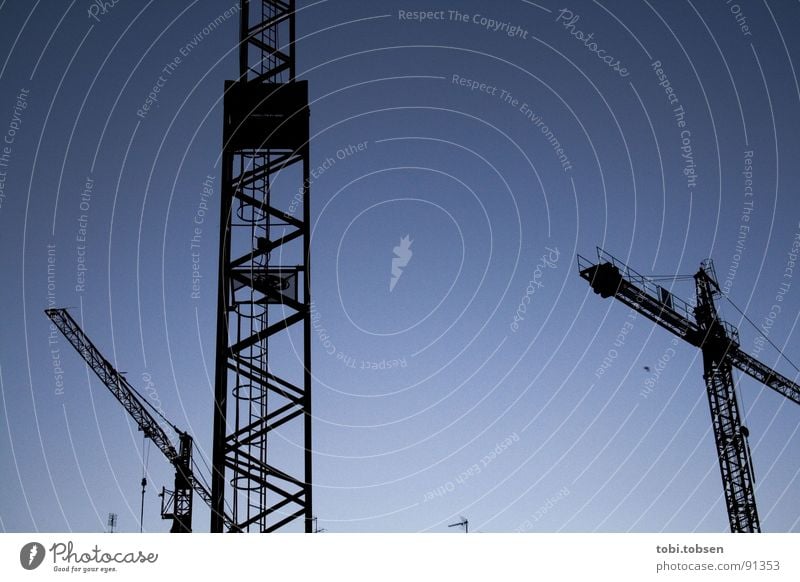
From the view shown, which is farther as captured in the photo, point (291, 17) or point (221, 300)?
point (291, 17)

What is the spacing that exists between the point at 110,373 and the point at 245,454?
50830 millimetres

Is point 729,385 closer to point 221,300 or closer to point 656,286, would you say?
point 656,286

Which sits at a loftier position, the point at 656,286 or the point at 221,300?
the point at 656,286

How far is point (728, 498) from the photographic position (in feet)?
191
